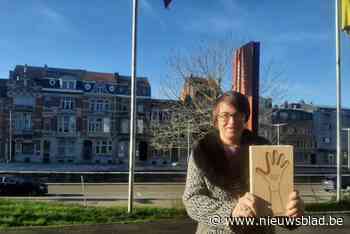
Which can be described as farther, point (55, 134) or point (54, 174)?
point (55, 134)

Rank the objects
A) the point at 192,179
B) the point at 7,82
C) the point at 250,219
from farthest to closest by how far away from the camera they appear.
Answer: the point at 7,82, the point at 192,179, the point at 250,219

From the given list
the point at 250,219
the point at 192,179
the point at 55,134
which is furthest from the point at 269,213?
the point at 55,134

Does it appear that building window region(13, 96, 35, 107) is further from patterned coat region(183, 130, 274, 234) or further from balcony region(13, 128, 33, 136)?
patterned coat region(183, 130, 274, 234)

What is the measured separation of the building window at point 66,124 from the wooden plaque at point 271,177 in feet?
239

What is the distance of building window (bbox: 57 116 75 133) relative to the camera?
7375cm

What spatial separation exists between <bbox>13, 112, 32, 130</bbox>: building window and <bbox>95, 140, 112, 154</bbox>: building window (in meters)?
9.88

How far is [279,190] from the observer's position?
8.06ft

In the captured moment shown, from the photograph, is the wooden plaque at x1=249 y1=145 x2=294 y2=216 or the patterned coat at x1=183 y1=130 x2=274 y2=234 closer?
the wooden plaque at x1=249 y1=145 x2=294 y2=216

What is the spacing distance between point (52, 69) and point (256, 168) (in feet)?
250

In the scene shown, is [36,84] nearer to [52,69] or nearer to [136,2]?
[52,69]

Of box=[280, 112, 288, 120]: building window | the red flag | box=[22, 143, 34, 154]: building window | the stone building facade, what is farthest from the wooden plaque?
box=[280, 112, 288, 120]: building window

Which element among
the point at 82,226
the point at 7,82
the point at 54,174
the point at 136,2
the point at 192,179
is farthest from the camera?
the point at 7,82

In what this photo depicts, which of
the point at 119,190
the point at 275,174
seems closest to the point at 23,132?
the point at 119,190

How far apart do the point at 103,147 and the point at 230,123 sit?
73454 millimetres
